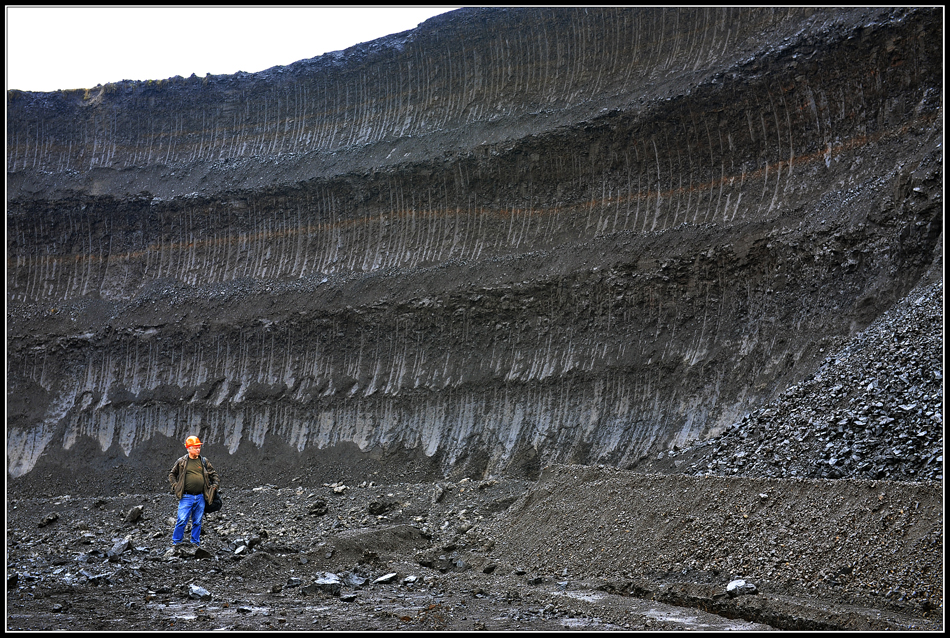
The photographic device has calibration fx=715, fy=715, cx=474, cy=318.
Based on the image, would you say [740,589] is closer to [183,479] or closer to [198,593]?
[198,593]

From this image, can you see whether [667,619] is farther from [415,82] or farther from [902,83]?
[415,82]

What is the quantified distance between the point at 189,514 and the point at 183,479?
0.52 metres

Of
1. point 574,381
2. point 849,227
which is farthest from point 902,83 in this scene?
point 574,381

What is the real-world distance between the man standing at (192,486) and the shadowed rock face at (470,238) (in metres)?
7.52

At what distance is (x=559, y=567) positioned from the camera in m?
7.43

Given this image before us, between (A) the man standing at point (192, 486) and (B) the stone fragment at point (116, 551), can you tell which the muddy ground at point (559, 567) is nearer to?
(B) the stone fragment at point (116, 551)

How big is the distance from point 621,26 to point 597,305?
7860 millimetres

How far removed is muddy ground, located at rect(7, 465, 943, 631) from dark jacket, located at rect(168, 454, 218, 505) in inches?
23.7

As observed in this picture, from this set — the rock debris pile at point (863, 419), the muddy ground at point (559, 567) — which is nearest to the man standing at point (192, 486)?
the muddy ground at point (559, 567)

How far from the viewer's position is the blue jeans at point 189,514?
7.71m

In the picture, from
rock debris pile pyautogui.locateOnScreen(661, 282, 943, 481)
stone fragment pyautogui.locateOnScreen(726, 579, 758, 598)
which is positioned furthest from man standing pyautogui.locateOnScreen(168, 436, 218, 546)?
rock debris pile pyautogui.locateOnScreen(661, 282, 943, 481)

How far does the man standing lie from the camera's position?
7.58 metres

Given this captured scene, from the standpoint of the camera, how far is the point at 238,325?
63.8 feet

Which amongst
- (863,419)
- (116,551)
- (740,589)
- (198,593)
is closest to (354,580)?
(198,593)
